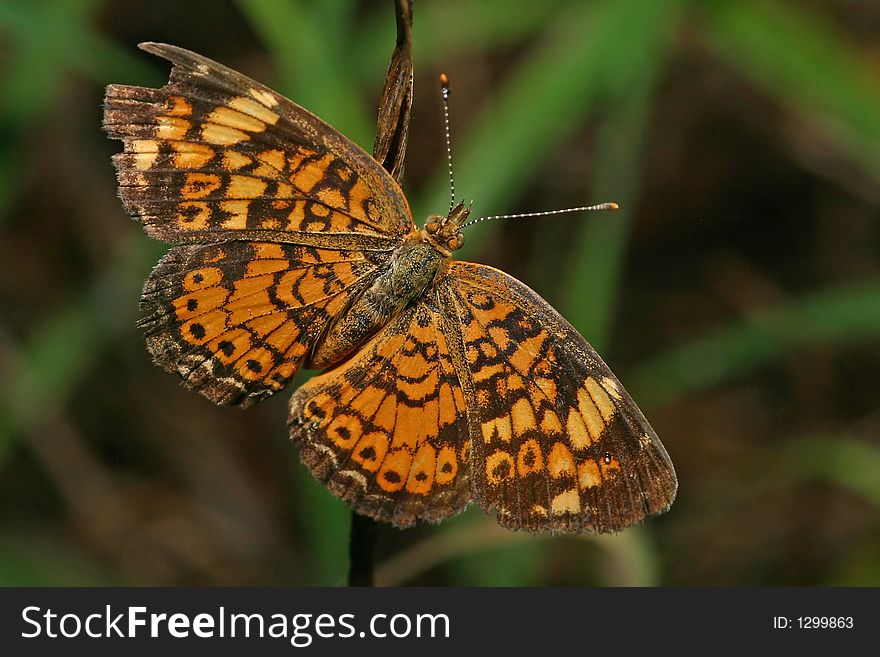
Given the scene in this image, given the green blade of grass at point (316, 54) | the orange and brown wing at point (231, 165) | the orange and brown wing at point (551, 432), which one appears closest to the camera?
the orange and brown wing at point (551, 432)

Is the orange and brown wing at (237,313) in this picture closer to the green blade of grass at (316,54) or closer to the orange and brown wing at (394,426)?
the orange and brown wing at (394,426)

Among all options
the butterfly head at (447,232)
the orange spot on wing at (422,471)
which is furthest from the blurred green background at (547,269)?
the orange spot on wing at (422,471)

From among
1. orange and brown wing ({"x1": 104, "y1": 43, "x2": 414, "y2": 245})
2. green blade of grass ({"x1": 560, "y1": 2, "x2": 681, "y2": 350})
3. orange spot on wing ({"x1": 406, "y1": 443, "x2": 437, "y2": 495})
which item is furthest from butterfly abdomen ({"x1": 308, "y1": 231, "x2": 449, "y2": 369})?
green blade of grass ({"x1": 560, "y1": 2, "x2": 681, "y2": 350})

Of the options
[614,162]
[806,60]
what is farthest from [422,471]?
[806,60]

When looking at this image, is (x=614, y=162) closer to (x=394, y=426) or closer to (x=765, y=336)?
(x=765, y=336)

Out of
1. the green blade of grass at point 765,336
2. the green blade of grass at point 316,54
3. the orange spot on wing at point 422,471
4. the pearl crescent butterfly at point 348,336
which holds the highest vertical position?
the green blade of grass at point 316,54

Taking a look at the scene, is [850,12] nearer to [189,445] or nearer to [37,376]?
[189,445]
